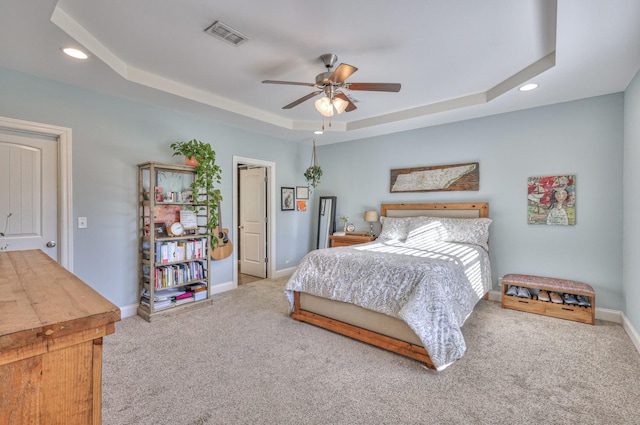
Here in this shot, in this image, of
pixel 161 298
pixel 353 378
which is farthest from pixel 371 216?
pixel 161 298

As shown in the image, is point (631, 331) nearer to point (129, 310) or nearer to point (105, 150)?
point (129, 310)

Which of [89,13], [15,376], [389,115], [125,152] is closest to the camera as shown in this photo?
[15,376]

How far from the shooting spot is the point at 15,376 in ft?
1.97

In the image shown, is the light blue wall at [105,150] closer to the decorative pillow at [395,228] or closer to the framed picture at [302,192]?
the framed picture at [302,192]

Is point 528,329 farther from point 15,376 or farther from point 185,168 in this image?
point 185,168

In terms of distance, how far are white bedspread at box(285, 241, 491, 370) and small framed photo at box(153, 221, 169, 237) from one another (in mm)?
1678

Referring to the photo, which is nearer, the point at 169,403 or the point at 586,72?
the point at 169,403

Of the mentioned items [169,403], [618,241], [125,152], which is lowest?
[169,403]

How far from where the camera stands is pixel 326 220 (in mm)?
5707

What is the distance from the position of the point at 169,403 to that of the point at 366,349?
5.15 feet

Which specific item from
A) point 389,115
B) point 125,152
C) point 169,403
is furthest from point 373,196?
point 169,403

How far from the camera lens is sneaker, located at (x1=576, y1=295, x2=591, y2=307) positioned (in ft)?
10.6

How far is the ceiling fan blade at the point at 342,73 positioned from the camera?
92.9 inches

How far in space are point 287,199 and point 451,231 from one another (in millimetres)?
2814
